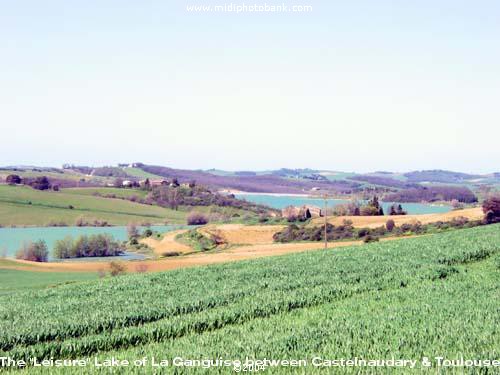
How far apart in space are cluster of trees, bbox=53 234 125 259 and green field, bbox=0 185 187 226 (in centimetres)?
3597

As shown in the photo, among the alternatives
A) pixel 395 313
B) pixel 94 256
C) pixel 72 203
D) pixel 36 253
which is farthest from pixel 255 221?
pixel 395 313

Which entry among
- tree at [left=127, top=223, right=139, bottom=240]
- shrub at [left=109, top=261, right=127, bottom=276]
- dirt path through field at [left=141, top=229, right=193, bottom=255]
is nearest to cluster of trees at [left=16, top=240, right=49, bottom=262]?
dirt path through field at [left=141, top=229, right=193, bottom=255]

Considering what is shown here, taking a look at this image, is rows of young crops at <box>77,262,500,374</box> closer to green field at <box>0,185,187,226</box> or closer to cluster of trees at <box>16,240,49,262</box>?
cluster of trees at <box>16,240,49,262</box>

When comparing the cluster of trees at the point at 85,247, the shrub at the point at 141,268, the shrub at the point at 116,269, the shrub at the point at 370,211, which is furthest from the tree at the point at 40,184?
the shrub at the point at 116,269

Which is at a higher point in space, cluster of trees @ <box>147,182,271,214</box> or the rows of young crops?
the rows of young crops

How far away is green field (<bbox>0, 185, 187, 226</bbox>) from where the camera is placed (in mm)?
141625

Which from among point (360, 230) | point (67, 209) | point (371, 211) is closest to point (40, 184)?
point (67, 209)

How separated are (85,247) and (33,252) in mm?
11735

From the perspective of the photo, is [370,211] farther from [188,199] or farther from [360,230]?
[188,199]

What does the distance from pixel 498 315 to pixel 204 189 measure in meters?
184

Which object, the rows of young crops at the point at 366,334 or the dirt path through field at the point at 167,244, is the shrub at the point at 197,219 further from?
the rows of young crops at the point at 366,334

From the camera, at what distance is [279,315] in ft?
54.3

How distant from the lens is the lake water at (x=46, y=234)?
346 ft

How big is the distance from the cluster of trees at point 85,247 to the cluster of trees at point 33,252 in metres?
4.06
